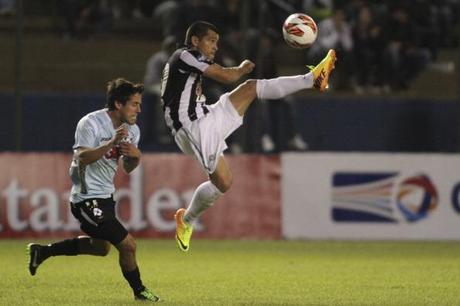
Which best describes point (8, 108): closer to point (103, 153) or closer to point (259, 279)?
point (259, 279)

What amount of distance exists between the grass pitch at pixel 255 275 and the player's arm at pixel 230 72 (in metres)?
1.91

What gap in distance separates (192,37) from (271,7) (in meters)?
8.47

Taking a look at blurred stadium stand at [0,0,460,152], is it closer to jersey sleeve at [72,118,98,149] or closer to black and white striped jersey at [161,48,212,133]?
black and white striped jersey at [161,48,212,133]

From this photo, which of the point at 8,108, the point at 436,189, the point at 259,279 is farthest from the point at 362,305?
the point at 8,108

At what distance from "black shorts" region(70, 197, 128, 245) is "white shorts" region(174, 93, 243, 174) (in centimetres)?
182

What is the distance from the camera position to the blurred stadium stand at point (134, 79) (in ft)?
58.6

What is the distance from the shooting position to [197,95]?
11.3 meters

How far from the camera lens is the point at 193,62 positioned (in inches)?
431

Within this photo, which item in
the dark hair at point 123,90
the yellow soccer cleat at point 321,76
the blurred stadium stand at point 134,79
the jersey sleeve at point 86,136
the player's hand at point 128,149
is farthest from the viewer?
the blurred stadium stand at point 134,79

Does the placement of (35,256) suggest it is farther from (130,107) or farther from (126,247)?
(130,107)

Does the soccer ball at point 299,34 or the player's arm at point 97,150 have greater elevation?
the soccer ball at point 299,34

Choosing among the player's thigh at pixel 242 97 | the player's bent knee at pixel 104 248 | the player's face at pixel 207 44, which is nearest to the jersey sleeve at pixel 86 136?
the player's bent knee at pixel 104 248

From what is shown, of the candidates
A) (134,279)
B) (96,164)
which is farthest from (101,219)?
(134,279)

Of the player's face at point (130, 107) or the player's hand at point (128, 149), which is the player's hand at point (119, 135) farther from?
the player's face at point (130, 107)
